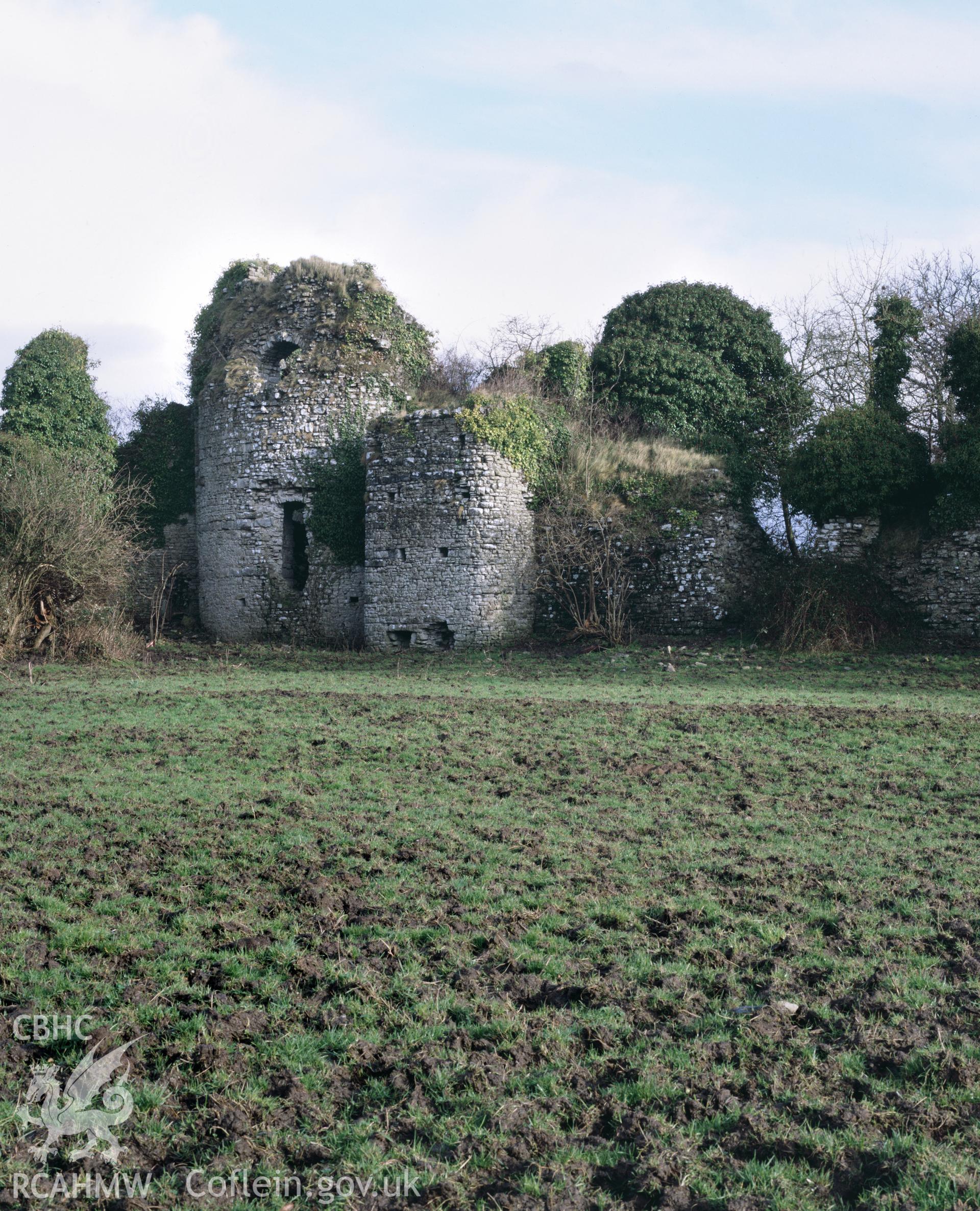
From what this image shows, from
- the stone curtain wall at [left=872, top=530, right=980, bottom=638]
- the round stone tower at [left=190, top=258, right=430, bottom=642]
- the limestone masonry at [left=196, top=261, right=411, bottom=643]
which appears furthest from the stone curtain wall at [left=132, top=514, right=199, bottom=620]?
the stone curtain wall at [left=872, top=530, right=980, bottom=638]

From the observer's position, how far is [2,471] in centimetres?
1830

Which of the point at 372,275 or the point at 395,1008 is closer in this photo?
the point at 395,1008

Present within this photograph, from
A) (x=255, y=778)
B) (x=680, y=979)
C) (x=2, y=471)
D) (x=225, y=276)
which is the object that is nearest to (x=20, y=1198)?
(x=680, y=979)

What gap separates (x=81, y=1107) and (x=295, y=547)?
748 inches

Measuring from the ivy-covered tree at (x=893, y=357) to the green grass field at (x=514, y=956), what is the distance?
13017 mm

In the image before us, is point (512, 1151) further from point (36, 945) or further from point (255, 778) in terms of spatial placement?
point (255, 778)

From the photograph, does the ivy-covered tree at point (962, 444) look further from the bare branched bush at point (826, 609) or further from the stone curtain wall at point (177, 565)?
the stone curtain wall at point (177, 565)

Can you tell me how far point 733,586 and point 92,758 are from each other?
46.1 feet

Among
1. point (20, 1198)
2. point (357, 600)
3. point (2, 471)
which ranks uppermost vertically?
point (2, 471)

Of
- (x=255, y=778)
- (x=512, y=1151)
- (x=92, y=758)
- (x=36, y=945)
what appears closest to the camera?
(x=512, y=1151)

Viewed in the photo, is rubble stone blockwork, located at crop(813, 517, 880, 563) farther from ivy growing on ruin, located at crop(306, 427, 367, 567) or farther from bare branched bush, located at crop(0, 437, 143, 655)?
bare branched bush, located at crop(0, 437, 143, 655)

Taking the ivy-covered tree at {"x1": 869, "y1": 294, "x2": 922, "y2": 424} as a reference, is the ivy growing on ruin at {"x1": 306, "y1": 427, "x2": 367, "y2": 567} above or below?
below

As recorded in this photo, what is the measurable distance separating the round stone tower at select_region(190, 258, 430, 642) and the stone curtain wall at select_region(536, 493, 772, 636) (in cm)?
605

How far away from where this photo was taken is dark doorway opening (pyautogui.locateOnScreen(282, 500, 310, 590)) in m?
21.6
